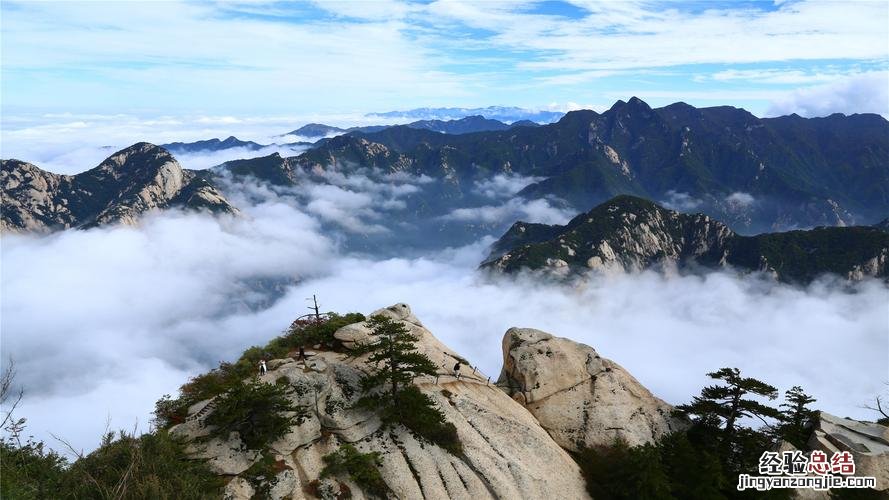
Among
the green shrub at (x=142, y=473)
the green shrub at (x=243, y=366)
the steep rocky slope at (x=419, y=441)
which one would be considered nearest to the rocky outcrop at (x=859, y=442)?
the steep rocky slope at (x=419, y=441)

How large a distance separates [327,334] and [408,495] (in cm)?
1851

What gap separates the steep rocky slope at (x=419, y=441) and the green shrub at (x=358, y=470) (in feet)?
1.53

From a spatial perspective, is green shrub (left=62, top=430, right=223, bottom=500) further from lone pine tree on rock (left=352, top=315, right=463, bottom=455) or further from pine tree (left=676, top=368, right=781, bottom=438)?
pine tree (left=676, top=368, right=781, bottom=438)

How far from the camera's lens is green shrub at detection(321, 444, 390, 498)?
1222 inches

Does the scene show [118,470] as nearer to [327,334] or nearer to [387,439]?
[387,439]

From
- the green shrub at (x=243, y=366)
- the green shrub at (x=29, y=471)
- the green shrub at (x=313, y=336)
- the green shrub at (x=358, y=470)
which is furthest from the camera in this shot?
the green shrub at (x=313, y=336)

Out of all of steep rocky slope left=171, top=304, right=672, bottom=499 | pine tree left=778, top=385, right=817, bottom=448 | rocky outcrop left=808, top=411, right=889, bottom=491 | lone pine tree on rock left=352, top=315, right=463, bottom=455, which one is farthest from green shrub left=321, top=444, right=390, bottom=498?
rocky outcrop left=808, top=411, right=889, bottom=491

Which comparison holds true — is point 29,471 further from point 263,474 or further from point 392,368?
point 392,368

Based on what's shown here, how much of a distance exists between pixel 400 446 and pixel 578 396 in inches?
903

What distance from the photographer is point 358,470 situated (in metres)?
31.1

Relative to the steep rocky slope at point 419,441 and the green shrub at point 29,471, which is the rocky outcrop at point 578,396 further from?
the green shrub at point 29,471

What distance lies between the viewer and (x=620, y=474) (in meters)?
37.3

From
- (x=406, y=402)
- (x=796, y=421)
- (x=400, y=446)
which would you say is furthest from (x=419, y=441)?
(x=796, y=421)

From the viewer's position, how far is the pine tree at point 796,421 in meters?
39.2
